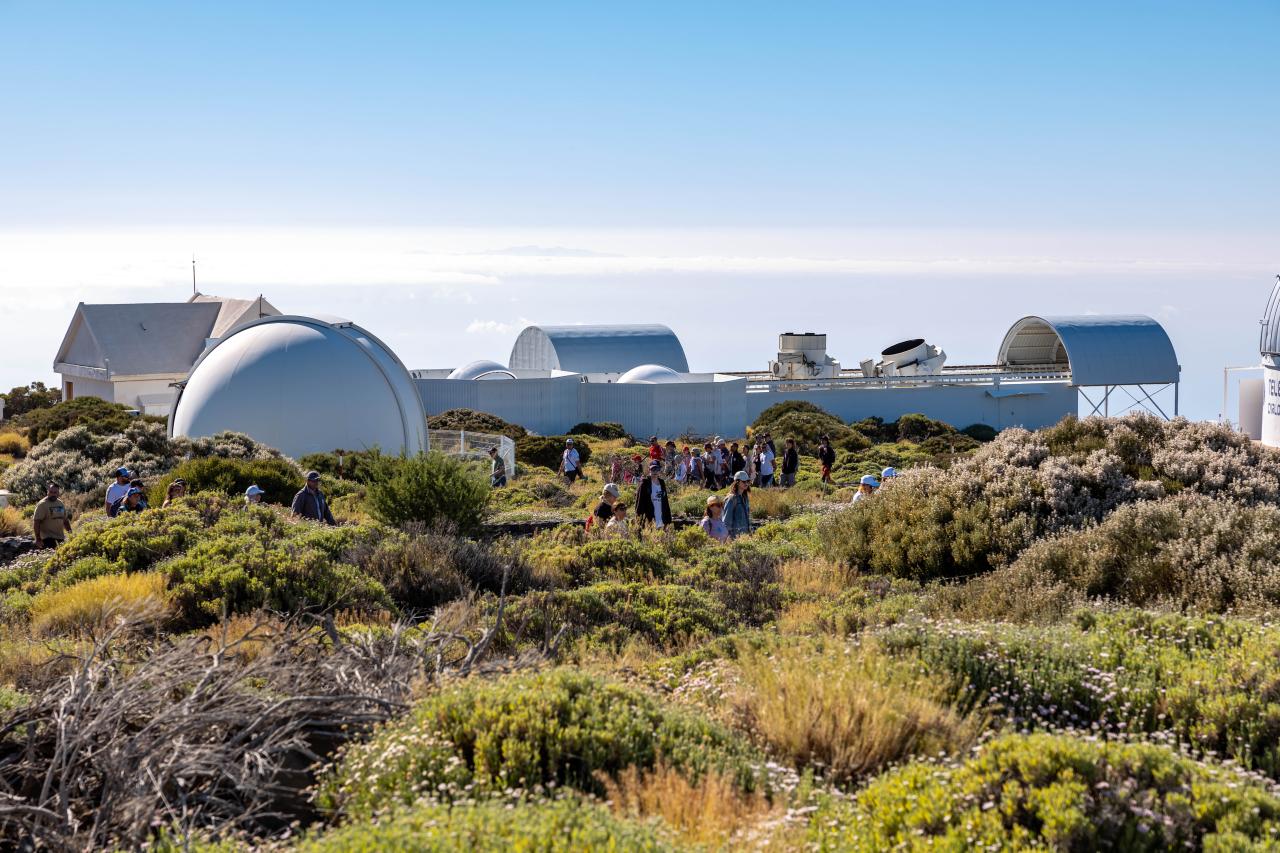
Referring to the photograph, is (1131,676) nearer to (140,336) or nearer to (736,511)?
(736,511)

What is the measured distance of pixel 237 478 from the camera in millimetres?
16062

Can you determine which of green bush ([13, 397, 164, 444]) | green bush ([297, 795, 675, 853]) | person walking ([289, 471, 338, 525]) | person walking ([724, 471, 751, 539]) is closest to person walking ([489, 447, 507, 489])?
green bush ([13, 397, 164, 444])

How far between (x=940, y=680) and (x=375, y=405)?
61.5 ft

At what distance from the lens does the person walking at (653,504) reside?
1289 cm

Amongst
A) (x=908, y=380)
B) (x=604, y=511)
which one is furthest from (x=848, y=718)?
(x=908, y=380)

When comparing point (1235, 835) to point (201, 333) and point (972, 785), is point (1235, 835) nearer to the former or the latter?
point (972, 785)

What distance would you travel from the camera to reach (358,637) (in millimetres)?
6195

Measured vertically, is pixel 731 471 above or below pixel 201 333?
below

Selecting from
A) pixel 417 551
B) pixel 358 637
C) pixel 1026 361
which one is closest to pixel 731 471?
pixel 417 551

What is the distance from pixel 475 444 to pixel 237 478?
1042cm

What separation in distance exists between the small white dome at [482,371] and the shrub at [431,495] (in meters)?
25.0

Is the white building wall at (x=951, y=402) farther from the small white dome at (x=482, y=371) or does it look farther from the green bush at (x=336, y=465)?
the green bush at (x=336, y=465)

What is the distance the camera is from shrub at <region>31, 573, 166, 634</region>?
7930 mm

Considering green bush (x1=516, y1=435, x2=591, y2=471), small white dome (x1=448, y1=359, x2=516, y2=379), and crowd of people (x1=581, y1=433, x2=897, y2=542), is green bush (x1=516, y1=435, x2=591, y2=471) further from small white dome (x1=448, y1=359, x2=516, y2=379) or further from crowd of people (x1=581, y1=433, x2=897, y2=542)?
small white dome (x1=448, y1=359, x2=516, y2=379)
